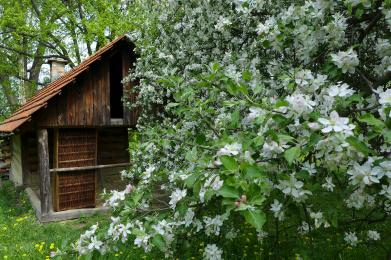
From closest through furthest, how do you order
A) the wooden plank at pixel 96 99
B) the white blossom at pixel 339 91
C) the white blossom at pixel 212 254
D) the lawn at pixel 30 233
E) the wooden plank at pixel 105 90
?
1. the white blossom at pixel 339 91
2. the white blossom at pixel 212 254
3. the lawn at pixel 30 233
4. the wooden plank at pixel 96 99
5. the wooden plank at pixel 105 90

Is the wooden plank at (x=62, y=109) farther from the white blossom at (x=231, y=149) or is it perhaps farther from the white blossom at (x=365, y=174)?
the white blossom at (x=365, y=174)

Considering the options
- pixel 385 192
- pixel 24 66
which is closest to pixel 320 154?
pixel 385 192

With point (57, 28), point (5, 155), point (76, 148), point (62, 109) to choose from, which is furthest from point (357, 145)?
point (57, 28)

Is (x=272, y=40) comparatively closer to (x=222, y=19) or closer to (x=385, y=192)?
(x=222, y=19)

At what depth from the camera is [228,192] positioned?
5.09 feet

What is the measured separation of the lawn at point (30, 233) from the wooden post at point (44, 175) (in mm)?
400

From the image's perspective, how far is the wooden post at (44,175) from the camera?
7883 mm

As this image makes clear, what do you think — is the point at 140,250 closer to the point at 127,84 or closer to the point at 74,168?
the point at 74,168

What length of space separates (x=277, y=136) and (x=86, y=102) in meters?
7.35

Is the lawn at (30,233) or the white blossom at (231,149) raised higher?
the white blossom at (231,149)

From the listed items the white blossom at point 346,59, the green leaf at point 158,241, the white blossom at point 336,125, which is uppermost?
the white blossom at point 346,59

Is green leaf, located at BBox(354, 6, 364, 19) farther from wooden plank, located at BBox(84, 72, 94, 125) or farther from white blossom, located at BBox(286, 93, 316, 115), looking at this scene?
wooden plank, located at BBox(84, 72, 94, 125)

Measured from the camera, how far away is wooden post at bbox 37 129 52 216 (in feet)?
25.9

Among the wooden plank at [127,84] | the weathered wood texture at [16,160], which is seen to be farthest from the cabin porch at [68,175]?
the weathered wood texture at [16,160]
